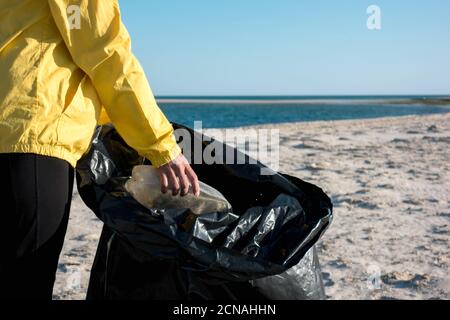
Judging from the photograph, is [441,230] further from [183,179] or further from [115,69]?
[115,69]

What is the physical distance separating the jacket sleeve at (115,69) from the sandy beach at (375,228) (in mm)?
1486

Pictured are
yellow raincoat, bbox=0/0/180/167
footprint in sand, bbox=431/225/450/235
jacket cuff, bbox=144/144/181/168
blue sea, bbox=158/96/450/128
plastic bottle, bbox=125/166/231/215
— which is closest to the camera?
yellow raincoat, bbox=0/0/180/167

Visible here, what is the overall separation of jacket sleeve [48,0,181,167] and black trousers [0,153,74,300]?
0.20m

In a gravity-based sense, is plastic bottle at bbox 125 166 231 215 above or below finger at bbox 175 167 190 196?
below

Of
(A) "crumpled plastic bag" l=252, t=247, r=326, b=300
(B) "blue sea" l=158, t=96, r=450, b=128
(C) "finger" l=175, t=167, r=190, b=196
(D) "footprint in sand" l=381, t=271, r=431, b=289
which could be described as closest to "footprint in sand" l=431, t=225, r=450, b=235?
(D) "footprint in sand" l=381, t=271, r=431, b=289

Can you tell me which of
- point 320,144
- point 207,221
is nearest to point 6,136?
point 207,221

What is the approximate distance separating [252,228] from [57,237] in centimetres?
55

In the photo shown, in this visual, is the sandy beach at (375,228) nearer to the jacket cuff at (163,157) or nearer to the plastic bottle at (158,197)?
the plastic bottle at (158,197)

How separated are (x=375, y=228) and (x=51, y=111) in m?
2.80

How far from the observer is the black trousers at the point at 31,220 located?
4.59ft

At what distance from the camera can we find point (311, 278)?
1.86 meters

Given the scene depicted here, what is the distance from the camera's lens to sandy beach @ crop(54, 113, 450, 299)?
113 inches

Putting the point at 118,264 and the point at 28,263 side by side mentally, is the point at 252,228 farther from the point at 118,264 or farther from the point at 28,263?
the point at 28,263

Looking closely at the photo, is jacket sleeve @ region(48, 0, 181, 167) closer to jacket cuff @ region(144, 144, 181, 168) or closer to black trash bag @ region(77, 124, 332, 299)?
jacket cuff @ region(144, 144, 181, 168)
